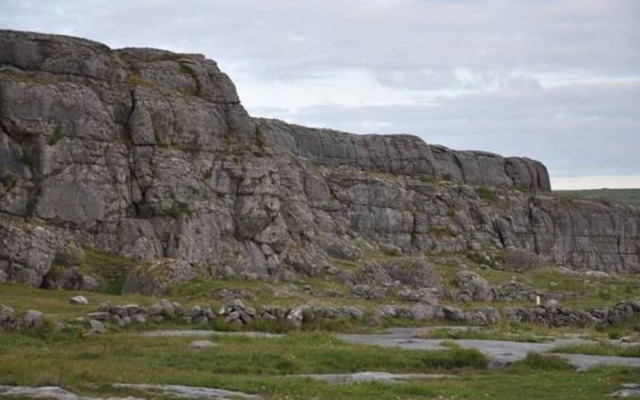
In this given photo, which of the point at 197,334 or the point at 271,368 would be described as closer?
the point at 271,368

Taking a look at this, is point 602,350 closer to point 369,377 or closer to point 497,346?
point 497,346

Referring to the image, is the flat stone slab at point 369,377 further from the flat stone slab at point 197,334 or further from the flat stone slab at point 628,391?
the flat stone slab at point 197,334

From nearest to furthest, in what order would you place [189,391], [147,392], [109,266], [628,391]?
[147,392], [189,391], [628,391], [109,266]

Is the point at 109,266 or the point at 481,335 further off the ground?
the point at 109,266

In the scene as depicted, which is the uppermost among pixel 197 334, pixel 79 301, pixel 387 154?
pixel 387 154

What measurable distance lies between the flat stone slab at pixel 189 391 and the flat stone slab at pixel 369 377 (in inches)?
130

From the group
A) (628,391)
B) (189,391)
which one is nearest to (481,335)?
(628,391)

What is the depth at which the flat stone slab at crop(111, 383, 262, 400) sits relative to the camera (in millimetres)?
23750

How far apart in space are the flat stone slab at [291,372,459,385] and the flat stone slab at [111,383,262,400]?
3297 millimetres

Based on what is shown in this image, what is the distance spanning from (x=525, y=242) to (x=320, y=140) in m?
21.1

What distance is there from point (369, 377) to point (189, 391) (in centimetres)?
546

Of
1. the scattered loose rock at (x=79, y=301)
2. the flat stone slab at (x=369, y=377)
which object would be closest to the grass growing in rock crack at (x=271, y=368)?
the flat stone slab at (x=369, y=377)

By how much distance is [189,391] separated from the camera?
80.1 ft

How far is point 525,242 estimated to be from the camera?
338 ft
